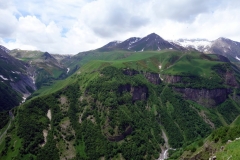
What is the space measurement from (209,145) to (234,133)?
10.2 m

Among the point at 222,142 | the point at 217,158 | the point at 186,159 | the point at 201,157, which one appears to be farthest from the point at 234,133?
the point at 217,158

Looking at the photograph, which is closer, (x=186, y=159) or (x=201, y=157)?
(x=201, y=157)

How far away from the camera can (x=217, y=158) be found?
64.4 metres

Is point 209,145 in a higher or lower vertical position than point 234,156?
lower

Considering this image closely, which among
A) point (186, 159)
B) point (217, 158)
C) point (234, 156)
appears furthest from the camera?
point (186, 159)

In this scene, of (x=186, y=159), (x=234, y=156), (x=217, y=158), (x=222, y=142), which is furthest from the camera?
(x=186, y=159)

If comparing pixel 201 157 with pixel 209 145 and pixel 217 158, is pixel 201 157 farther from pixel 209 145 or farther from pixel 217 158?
pixel 217 158

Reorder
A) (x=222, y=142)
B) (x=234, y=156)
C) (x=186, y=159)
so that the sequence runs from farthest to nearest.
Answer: (x=186, y=159) < (x=222, y=142) < (x=234, y=156)

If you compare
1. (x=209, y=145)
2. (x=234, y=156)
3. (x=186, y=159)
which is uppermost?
(x=234, y=156)

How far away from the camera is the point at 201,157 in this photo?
8694cm

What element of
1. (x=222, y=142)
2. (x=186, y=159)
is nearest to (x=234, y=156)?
(x=222, y=142)

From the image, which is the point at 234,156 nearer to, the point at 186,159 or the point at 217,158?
the point at 217,158

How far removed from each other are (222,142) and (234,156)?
30890 millimetres

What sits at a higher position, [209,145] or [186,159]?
[209,145]
